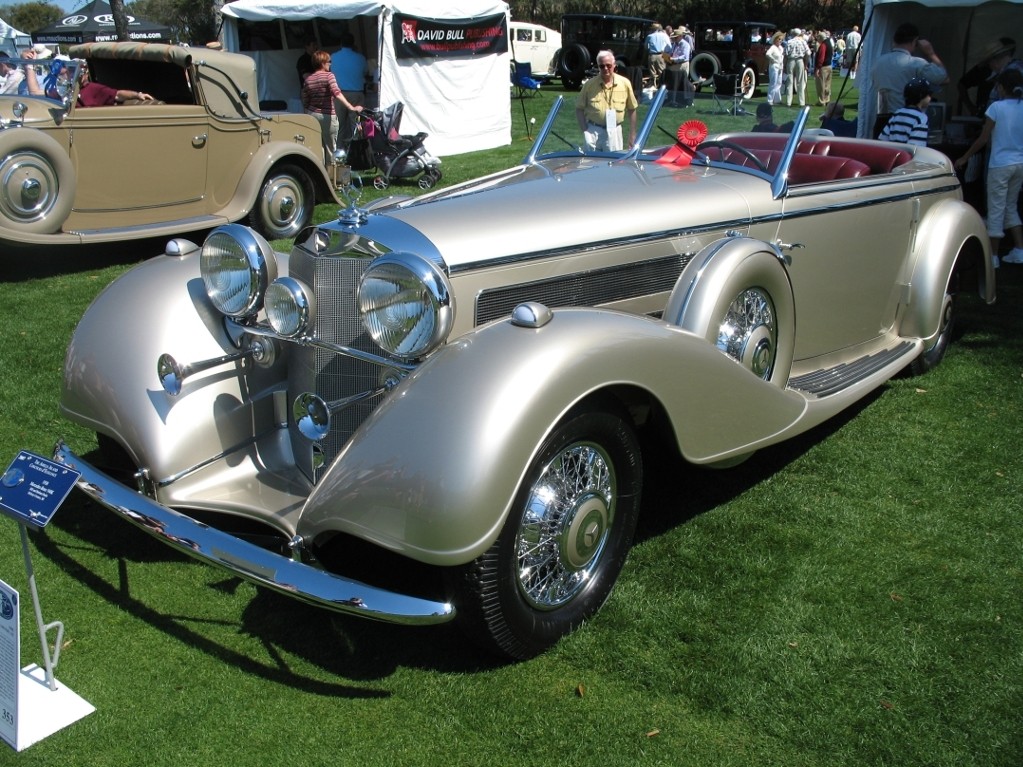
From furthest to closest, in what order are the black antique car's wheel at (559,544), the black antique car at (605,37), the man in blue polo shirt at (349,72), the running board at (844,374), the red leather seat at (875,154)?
the black antique car at (605,37) → the man in blue polo shirt at (349,72) → the red leather seat at (875,154) → the running board at (844,374) → the black antique car's wheel at (559,544)

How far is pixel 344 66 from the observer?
13.6m

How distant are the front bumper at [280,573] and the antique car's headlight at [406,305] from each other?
724 millimetres

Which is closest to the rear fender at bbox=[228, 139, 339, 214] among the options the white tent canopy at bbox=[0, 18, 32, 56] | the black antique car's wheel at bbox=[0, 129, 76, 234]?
the black antique car's wheel at bbox=[0, 129, 76, 234]

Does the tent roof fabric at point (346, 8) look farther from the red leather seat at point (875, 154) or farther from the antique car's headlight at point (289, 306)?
the antique car's headlight at point (289, 306)

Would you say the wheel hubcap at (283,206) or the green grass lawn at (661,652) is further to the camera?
the wheel hubcap at (283,206)

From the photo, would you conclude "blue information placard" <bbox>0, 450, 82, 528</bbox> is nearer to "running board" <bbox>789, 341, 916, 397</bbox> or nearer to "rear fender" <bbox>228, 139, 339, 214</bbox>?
"running board" <bbox>789, 341, 916, 397</bbox>

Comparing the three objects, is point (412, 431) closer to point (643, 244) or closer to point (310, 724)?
point (310, 724)

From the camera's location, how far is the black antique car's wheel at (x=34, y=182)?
7273 millimetres

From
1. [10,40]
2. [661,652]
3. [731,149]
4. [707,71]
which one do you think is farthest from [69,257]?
[10,40]

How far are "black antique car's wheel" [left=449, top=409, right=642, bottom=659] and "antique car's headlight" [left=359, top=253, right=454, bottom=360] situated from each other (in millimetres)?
487

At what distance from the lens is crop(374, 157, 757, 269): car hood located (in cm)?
324

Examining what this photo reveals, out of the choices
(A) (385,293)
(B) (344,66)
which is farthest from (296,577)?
(B) (344,66)

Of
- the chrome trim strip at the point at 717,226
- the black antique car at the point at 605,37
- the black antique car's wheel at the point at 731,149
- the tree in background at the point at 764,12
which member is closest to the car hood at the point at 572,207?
the chrome trim strip at the point at 717,226

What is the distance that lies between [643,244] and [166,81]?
7.39m
